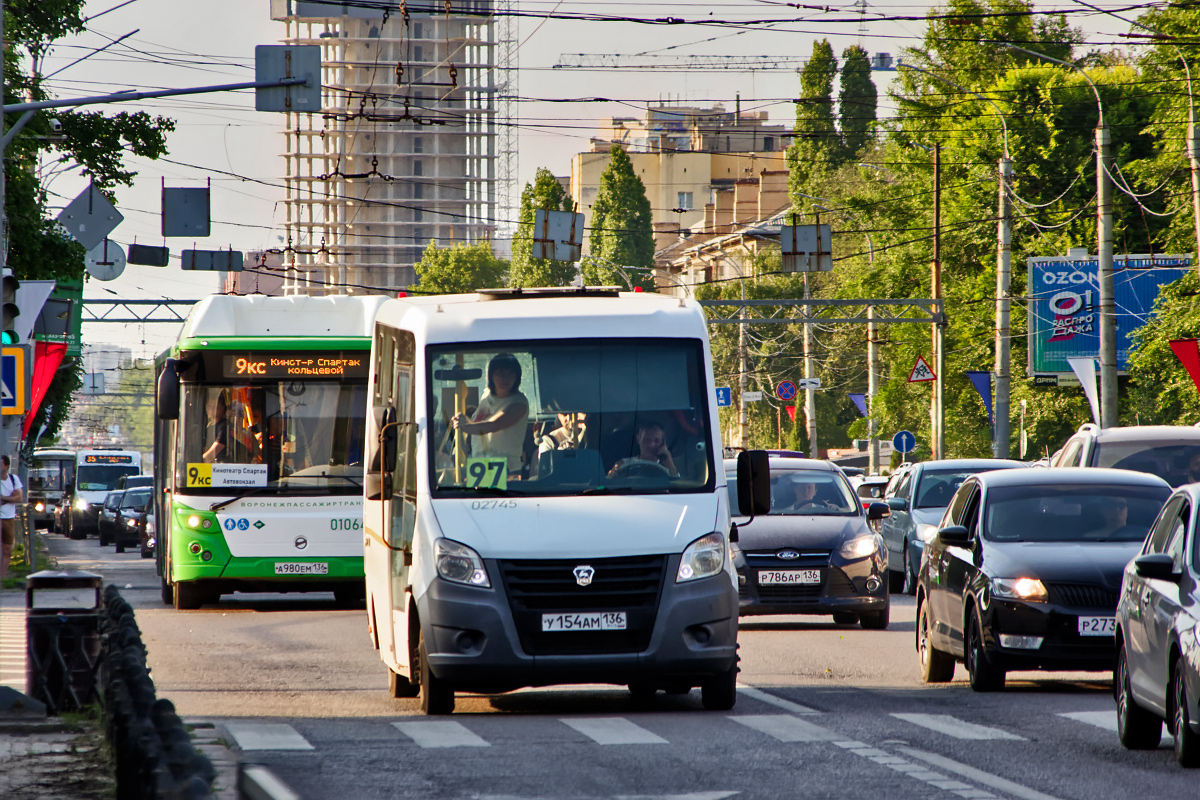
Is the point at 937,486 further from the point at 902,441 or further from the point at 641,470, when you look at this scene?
the point at 902,441

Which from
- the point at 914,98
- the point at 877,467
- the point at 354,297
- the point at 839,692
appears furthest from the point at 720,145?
the point at 839,692

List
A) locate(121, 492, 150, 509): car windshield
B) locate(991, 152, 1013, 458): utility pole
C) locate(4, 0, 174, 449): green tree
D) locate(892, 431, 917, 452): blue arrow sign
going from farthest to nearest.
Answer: locate(121, 492, 150, 509): car windshield < locate(892, 431, 917, 452): blue arrow sign < locate(991, 152, 1013, 458): utility pole < locate(4, 0, 174, 449): green tree

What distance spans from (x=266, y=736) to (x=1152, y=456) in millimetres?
11430

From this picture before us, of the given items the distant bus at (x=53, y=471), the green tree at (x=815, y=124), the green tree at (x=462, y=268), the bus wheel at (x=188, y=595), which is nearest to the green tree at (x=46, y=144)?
the bus wheel at (x=188, y=595)

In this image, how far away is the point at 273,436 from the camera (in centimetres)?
2152

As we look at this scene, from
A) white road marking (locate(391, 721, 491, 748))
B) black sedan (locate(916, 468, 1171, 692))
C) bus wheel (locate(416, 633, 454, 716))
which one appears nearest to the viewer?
white road marking (locate(391, 721, 491, 748))

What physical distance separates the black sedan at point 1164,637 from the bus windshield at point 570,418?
271 cm

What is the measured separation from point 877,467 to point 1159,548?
52.4 meters

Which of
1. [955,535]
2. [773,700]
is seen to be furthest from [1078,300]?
[773,700]

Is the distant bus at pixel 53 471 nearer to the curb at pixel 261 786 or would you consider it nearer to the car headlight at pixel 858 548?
the car headlight at pixel 858 548

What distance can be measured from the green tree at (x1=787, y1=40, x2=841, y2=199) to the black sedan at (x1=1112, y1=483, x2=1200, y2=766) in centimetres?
8088

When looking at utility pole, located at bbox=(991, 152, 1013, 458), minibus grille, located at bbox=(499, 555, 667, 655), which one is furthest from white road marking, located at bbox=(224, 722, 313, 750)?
utility pole, located at bbox=(991, 152, 1013, 458)

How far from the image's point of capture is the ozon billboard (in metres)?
52.2

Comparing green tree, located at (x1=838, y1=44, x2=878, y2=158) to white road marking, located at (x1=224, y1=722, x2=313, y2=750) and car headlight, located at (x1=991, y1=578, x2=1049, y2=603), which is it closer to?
car headlight, located at (x1=991, y1=578, x2=1049, y2=603)
